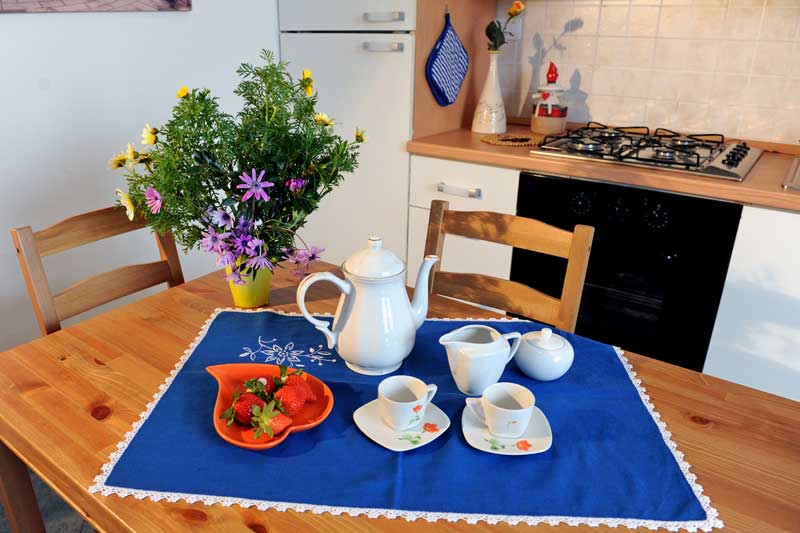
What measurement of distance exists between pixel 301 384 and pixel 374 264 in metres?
0.23

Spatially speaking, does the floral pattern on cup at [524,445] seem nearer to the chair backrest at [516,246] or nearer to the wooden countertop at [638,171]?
the chair backrest at [516,246]

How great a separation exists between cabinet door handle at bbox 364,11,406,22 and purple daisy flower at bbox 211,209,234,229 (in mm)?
1416

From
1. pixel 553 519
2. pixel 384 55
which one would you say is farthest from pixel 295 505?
pixel 384 55

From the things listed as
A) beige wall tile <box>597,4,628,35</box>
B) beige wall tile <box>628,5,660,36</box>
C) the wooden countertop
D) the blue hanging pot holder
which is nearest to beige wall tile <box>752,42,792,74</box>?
the wooden countertop

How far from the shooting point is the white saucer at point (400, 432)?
0.90 meters

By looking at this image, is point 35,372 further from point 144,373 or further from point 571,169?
point 571,169

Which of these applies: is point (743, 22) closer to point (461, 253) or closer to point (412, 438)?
point (461, 253)

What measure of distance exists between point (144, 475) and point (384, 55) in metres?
1.88

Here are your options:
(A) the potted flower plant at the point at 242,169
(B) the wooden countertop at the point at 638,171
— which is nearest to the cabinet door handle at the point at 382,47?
(B) the wooden countertop at the point at 638,171

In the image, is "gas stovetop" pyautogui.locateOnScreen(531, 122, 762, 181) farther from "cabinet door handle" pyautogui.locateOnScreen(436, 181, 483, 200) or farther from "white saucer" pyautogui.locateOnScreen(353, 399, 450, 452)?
"white saucer" pyautogui.locateOnScreen(353, 399, 450, 452)

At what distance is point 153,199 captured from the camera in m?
1.12

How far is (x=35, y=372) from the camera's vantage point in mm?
1092

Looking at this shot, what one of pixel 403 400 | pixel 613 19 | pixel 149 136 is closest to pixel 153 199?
pixel 149 136

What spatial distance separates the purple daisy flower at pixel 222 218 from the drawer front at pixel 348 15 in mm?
1406
